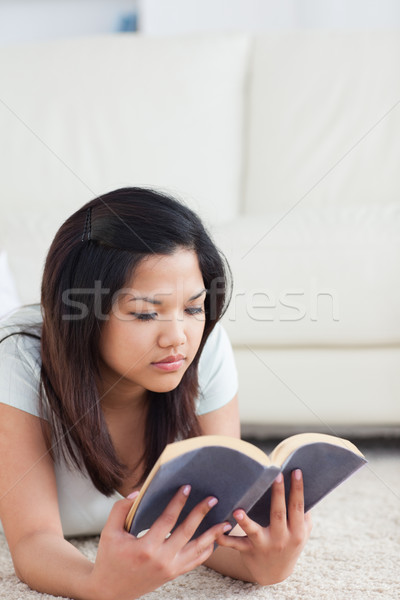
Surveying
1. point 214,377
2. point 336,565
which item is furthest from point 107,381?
point 336,565

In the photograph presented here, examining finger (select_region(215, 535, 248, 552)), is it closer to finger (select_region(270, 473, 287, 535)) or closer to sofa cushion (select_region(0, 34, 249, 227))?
finger (select_region(270, 473, 287, 535))

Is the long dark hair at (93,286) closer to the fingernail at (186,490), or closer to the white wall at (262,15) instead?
the fingernail at (186,490)

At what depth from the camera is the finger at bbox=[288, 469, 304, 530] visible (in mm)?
746

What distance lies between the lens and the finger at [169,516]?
0.70m

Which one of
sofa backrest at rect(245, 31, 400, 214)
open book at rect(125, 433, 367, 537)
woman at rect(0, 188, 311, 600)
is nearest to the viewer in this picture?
open book at rect(125, 433, 367, 537)

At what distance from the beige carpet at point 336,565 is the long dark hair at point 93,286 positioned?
7.2 inches

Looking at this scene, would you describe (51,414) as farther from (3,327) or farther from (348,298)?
(348,298)

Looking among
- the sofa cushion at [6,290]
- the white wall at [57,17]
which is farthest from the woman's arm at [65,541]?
the white wall at [57,17]

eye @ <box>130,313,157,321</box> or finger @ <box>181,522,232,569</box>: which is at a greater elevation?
eye @ <box>130,313,157,321</box>

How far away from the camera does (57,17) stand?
10.6ft

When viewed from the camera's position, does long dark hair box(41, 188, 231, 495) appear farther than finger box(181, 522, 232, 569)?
Yes

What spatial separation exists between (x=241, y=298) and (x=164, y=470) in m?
0.84

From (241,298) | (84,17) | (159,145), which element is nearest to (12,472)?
(241,298)

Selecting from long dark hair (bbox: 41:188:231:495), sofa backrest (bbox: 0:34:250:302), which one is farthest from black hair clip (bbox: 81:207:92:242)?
sofa backrest (bbox: 0:34:250:302)
